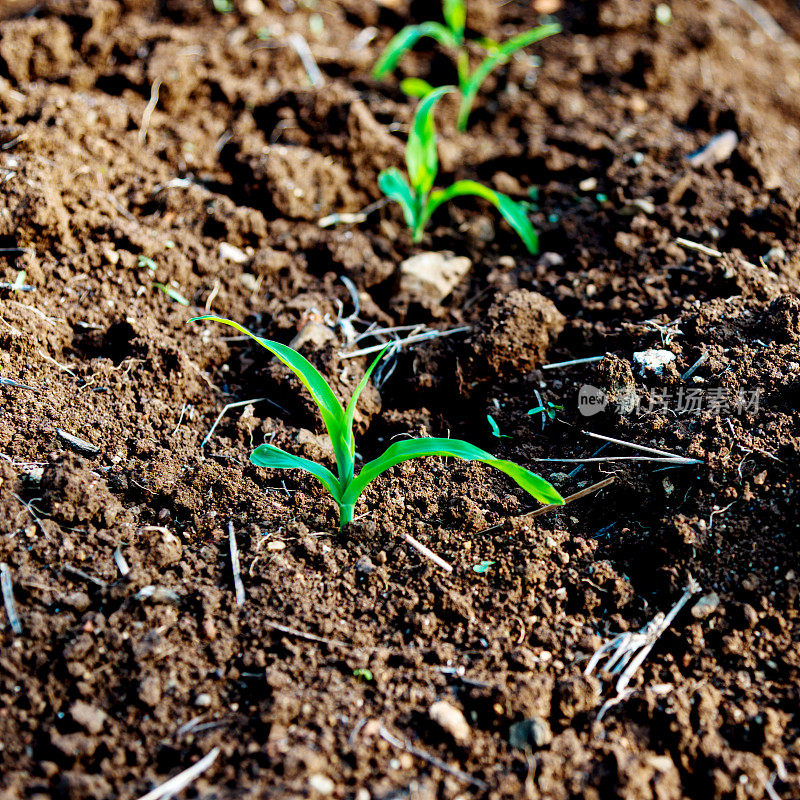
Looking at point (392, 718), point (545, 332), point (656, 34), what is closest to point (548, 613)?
point (392, 718)

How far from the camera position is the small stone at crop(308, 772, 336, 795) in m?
1.37

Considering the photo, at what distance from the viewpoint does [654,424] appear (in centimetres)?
194

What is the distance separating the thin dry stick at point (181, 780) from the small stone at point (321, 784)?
0.64 feet

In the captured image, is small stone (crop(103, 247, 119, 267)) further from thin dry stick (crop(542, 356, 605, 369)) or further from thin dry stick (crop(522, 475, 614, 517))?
thin dry stick (crop(522, 475, 614, 517))

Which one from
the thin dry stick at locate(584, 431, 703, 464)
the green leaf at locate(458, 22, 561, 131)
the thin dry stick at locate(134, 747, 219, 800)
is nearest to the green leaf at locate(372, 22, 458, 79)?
the green leaf at locate(458, 22, 561, 131)

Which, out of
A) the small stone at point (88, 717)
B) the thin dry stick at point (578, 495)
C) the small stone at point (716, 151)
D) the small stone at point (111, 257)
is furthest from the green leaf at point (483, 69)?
the small stone at point (88, 717)

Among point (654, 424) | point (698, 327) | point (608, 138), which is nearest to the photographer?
point (654, 424)

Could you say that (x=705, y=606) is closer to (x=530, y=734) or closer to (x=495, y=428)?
(x=530, y=734)

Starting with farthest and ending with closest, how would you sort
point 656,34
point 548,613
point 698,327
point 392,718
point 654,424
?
point 656,34, point 698,327, point 654,424, point 548,613, point 392,718

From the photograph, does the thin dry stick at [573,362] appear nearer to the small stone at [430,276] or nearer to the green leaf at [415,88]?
the small stone at [430,276]

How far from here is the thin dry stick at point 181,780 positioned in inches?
53.6

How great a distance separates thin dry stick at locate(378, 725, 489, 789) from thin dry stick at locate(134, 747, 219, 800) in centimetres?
33

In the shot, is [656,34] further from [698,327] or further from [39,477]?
[39,477]

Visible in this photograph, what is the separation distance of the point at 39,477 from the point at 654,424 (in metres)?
1.55
